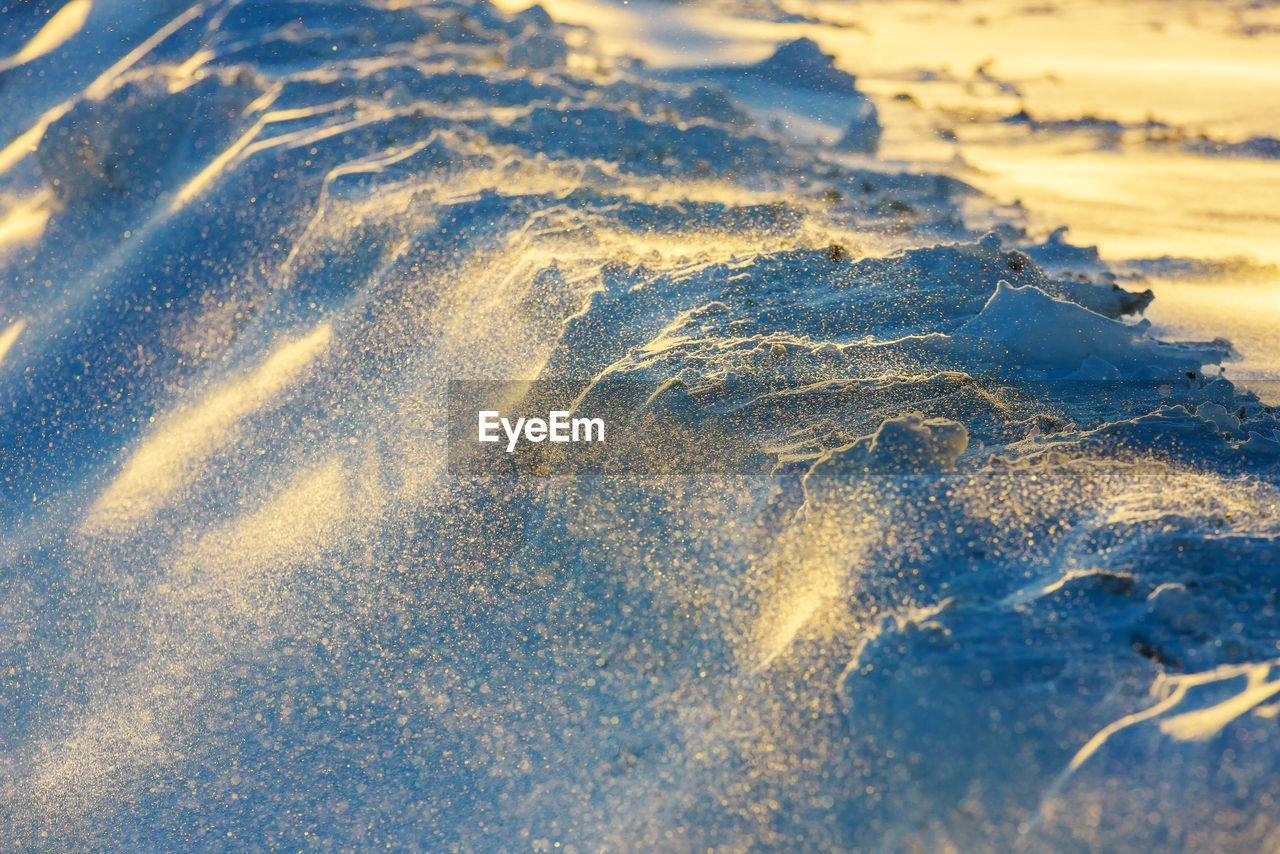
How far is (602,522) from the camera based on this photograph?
6.37 feet

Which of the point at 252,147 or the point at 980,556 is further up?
the point at 252,147

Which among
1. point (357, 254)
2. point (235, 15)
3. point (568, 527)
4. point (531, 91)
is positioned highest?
point (235, 15)

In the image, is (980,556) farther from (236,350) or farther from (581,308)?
(236,350)

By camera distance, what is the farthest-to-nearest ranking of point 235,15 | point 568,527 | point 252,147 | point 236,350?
point 235,15 < point 252,147 < point 236,350 < point 568,527

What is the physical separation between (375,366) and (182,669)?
0.94m

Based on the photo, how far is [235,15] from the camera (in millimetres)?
4293

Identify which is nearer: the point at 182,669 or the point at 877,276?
the point at 182,669

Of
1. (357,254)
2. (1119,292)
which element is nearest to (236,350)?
(357,254)

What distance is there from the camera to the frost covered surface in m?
1.41
